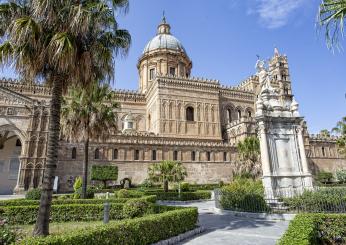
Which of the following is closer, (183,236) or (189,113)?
(183,236)

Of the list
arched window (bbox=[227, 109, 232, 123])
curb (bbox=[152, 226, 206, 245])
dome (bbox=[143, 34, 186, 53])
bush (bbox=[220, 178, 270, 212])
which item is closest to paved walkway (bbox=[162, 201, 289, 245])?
curb (bbox=[152, 226, 206, 245])

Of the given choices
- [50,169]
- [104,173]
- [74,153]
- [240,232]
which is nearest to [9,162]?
[74,153]

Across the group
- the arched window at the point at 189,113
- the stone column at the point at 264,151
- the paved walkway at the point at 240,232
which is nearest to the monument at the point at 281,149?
the stone column at the point at 264,151

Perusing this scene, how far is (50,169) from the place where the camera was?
318 inches

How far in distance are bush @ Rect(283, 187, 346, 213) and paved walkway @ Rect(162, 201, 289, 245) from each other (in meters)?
1.16

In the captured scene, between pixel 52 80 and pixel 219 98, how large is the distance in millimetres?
38763

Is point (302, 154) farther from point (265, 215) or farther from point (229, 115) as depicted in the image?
point (229, 115)

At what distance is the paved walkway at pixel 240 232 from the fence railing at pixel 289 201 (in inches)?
36.7

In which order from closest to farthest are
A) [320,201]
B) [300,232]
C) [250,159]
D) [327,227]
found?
[300,232]
[327,227]
[320,201]
[250,159]

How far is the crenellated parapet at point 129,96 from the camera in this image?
43.7 meters

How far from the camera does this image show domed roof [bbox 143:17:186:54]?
4866 centimetres

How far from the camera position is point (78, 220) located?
12008mm

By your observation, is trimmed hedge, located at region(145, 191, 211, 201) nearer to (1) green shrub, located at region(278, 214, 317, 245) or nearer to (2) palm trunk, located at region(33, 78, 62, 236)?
(2) palm trunk, located at region(33, 78, 62, 236)

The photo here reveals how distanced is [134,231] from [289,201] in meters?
7.51
